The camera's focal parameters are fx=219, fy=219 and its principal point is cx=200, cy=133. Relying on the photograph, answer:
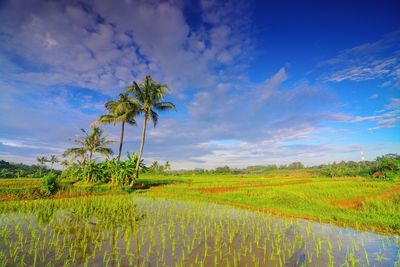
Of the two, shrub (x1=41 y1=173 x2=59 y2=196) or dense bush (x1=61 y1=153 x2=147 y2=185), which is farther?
dense bush (x1=61 y1=153 x2=147 y2=185)

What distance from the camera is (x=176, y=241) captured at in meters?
7.39

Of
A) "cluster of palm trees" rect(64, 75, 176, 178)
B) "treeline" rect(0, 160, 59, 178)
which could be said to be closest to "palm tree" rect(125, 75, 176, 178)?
"cluster of palm trees" rect(64, 75, 176, 178)

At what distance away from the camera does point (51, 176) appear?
16812mm

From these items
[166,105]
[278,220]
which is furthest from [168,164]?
[278,220]

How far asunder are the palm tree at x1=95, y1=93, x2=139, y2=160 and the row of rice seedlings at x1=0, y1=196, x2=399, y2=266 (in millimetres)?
16904

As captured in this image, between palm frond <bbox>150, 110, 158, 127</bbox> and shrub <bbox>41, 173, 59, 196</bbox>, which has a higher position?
palm frond <bbox>150, 110, 158, 127</bbox>

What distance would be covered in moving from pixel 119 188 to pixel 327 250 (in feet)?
58.7

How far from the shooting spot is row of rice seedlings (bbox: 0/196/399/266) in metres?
5.87

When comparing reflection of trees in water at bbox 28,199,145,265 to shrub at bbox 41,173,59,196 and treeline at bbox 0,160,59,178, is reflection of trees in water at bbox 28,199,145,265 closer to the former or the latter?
shrub at bbox 41,173,59,196

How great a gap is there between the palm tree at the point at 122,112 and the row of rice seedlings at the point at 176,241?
55.5 feet

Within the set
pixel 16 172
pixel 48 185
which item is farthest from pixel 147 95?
pixel 16 172

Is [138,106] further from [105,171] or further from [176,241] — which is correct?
[176,241]

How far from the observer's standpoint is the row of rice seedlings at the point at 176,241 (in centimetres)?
587

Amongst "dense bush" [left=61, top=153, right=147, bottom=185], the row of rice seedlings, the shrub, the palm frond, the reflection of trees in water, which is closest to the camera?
the row of rice seedlings
